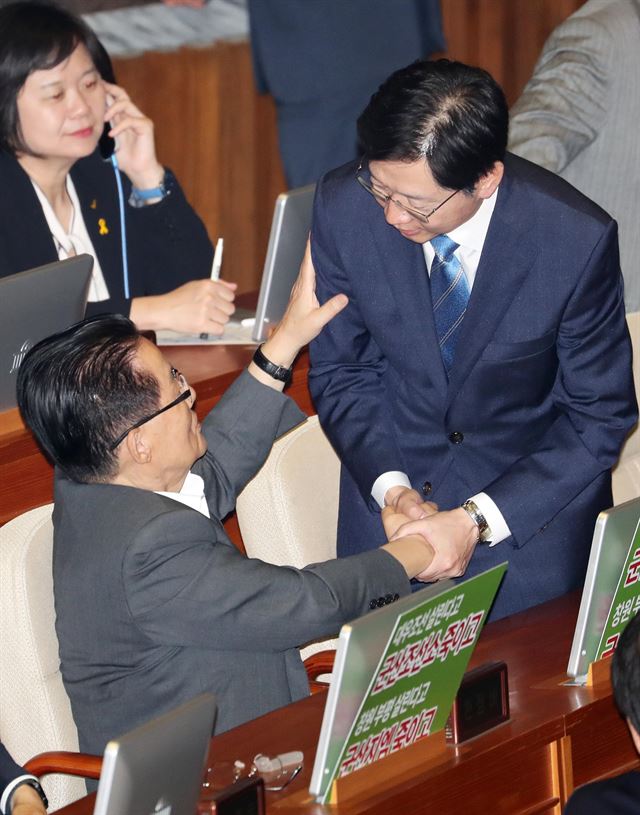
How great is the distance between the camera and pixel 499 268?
2459 millimetres

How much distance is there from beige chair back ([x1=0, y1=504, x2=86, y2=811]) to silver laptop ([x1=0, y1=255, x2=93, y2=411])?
0.50 meters

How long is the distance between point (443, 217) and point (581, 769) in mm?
867

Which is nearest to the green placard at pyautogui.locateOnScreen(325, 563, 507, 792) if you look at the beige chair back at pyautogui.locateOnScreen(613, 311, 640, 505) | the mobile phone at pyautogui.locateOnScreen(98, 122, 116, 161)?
the beige chair back at pyautogui.locateOnScreen(613, 311, 640, 505)

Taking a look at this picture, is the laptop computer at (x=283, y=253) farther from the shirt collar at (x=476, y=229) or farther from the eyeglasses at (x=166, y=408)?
the eyeglasses at (x=166, y=408)

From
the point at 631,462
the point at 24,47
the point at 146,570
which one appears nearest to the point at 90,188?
the point at 24,47

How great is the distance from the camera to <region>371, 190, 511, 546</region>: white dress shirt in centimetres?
249

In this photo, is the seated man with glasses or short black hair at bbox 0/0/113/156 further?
short black hair at bbox 0/0/113/156

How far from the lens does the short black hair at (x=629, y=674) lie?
1764mm

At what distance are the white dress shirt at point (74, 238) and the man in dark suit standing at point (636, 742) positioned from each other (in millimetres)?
2164

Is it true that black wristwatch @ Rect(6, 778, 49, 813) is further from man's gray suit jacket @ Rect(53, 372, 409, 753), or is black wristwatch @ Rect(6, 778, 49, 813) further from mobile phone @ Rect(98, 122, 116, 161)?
mobile phone @ Rect(98, 122, 116, 161)

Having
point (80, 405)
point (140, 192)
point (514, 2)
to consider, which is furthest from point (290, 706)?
point (514, 2)

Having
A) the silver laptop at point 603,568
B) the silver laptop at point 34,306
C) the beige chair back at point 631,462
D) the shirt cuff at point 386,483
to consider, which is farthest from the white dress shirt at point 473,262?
the silver laptop at point 34,306

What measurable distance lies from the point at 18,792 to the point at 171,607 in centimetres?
37

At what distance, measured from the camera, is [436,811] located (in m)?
2.09
